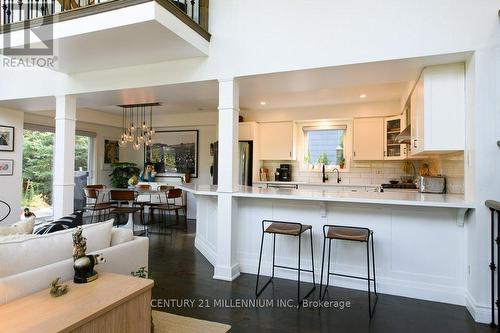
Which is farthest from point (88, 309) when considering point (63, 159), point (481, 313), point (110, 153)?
point (110, 153)

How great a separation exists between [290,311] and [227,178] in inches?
59.9

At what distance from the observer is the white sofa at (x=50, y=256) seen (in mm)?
1581

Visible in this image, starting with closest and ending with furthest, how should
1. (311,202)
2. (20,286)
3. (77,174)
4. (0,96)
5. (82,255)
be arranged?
(20,286), (82,255), (311,202), (0,96), (77,174)

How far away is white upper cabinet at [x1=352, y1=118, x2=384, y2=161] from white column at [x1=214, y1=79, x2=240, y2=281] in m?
3.54

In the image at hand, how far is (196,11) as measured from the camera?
12.1 ft

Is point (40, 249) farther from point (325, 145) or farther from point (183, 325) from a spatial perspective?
point (325, 145)

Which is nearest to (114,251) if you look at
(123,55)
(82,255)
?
(82,255)

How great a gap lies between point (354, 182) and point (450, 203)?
12.3 ft

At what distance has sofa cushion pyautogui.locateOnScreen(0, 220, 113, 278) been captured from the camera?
1.60m

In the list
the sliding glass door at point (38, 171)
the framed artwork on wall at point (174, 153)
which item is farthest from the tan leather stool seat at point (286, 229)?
the sliding glass door at point (38, 171)

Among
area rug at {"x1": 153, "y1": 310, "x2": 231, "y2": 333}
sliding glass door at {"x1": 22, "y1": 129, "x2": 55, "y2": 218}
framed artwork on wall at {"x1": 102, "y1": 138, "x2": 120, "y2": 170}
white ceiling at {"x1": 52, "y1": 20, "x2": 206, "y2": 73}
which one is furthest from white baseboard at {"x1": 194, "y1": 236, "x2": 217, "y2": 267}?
framed artwork on wall at {"x1": 102, "y1": 138, "x2": 120, "y2": 170}

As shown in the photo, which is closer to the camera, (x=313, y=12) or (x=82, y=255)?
(x=82, y=255)

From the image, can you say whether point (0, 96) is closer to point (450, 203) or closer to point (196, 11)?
point (196, 11)

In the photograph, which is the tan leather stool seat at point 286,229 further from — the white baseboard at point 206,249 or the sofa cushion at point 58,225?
the sofa cushion at point 58,225
